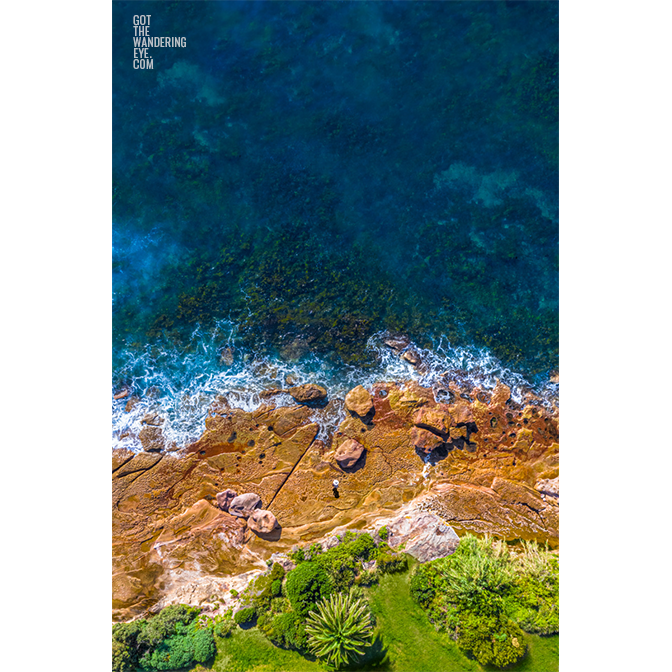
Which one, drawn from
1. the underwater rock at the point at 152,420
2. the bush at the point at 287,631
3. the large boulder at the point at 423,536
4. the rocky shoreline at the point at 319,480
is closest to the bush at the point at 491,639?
the large boulder at the point at 423,536

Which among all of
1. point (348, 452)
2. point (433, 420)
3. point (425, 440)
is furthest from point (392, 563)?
point (433, 420)

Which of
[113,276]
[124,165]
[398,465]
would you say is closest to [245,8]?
[124,165]

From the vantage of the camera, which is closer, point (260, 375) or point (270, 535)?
point (270, 535)

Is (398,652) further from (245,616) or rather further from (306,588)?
(245,616)

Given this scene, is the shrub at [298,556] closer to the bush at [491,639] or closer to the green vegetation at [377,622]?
the green vegetation at [377,622]

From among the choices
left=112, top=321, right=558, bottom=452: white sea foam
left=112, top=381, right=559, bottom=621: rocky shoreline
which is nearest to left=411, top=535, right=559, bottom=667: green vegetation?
left=112, top=381, right=559, bottom=621: rocky shoreline

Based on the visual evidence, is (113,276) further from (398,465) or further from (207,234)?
(398,465)

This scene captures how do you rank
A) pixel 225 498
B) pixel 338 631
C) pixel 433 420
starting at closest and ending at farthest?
pixel 338 631, pixel 225 498, pixel 433 420
